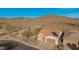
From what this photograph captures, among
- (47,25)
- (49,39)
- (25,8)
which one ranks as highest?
(25,8)
